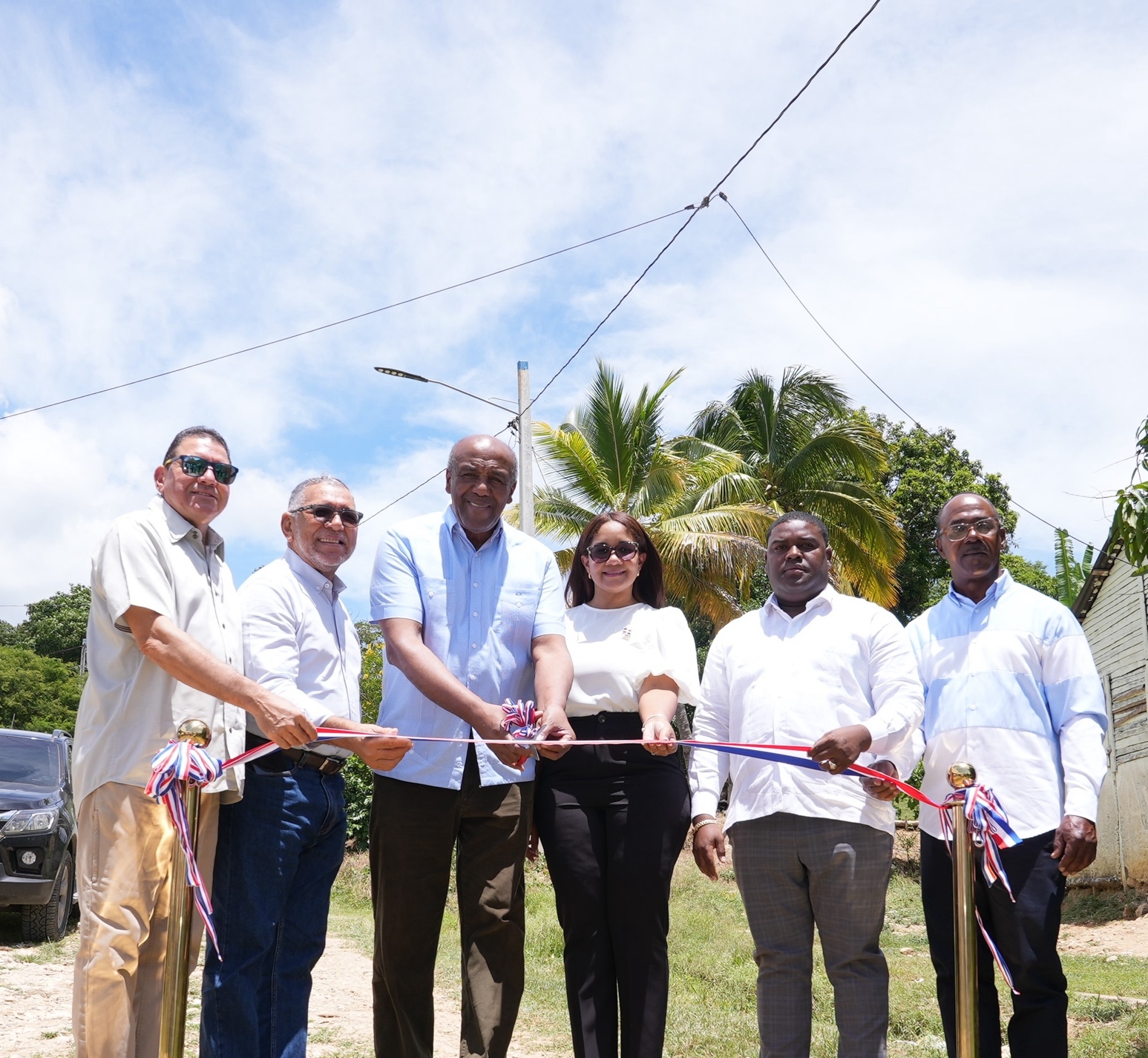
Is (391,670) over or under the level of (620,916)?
over

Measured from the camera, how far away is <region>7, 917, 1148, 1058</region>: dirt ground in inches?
221

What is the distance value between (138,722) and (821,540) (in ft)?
8.30

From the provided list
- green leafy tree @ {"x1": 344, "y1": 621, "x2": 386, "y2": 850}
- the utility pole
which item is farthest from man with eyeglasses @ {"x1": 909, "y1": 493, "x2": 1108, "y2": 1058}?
green leafy tree @ {"x1": 344, "y1": 621, "x2": 386, "y2": 850}

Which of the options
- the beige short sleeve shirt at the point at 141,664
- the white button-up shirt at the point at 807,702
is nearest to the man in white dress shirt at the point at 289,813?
the beige short sleeve shirt at the point at 141,664

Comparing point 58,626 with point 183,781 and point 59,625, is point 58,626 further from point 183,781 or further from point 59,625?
point 183,781

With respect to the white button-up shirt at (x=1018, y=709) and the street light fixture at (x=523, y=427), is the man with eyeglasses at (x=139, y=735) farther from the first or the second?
the street light fixture at (x=523, y=427)

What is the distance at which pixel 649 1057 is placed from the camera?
3820mm

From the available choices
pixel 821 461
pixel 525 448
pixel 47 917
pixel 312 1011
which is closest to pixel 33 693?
pixel 821 461

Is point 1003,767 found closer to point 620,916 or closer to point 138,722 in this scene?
point 620,916

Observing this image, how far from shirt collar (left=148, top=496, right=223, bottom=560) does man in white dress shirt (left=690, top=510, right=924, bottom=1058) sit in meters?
1.93

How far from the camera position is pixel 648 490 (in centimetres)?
1953

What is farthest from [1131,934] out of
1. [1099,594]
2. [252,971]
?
[252,971]

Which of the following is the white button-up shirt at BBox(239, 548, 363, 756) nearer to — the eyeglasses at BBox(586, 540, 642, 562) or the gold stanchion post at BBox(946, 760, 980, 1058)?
the eyeglasses at BBox(586, 540, 642, 562)

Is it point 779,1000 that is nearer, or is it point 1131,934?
point 779,1000
